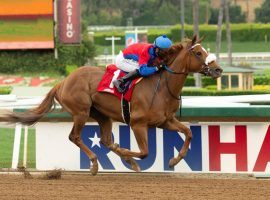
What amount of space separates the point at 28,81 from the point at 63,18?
736 cm

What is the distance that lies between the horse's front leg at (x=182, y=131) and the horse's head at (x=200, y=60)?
1.86 feet

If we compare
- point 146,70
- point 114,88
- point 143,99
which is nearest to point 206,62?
point 146,70

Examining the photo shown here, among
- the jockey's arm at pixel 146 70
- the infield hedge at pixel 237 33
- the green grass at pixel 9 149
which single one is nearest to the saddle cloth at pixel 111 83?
the jockey's arm at pixel 146 70

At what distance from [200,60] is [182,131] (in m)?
0.74

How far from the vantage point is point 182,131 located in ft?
32.0

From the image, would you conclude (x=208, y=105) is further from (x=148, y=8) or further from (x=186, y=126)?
(x=148, y=8)

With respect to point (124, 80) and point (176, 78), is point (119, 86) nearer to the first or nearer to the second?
point (124, 80)

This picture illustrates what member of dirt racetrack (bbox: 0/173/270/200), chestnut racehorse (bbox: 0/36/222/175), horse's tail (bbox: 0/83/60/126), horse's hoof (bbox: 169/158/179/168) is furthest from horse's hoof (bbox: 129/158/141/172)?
horse's tail (bbox: 0/83/60/126)

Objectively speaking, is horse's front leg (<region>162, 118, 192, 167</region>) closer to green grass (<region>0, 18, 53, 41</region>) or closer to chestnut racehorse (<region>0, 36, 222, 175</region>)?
chestnut racehorse (<region>0, 36, 222, 175</region>)

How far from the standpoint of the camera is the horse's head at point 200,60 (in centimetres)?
957

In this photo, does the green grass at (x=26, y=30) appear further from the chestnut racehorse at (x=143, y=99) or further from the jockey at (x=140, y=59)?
the jockey at (x=140, y=59)

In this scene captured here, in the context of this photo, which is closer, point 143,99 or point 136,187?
point 136,187

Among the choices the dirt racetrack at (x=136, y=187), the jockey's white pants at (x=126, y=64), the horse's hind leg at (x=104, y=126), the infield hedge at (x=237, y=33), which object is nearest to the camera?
the dirt racetrack at (x=136, y=187)

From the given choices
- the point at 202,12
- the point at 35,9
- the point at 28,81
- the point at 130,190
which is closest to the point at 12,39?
the point at 35,9
